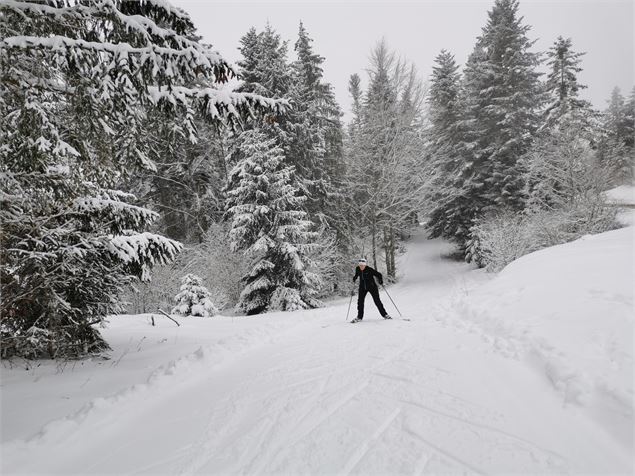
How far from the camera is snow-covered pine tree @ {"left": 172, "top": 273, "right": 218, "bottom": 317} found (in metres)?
12.0

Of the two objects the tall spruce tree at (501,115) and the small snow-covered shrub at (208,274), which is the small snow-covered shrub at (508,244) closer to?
the tall spruce tree at (501,115)

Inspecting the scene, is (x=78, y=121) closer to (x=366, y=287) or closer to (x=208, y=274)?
(x=366, y=287)

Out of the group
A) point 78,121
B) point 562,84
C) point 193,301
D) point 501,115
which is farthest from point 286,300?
point 562,84

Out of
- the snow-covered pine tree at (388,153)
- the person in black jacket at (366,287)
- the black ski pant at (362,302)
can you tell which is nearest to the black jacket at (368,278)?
the person in black jacket at (366,287)

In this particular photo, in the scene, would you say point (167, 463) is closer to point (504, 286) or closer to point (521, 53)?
point (504, 286)

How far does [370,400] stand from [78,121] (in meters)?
4.66

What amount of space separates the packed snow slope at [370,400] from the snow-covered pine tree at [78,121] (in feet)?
4.62

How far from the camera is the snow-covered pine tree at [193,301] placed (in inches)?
474

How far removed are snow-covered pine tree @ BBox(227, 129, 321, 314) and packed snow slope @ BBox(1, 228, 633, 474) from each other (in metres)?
7.41

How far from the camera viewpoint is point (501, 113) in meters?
20.7

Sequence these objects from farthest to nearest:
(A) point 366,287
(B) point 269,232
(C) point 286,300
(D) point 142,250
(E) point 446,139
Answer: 1. (E) point 446,139
2. (B) point 269,232
3. (C) point 286,300
4. (A) point 366,287
5. (D) point 142,250

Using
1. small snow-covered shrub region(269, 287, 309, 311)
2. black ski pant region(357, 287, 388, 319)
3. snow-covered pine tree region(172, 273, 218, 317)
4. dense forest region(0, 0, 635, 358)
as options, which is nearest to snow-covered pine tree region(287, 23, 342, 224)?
dense forest region(0, 0, 635, 358)

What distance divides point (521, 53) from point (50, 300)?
27.1m

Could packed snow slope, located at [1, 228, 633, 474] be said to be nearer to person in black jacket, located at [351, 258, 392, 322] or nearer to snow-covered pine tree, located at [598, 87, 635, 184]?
person in black jacket, located at [351, 258, 392, 322]
